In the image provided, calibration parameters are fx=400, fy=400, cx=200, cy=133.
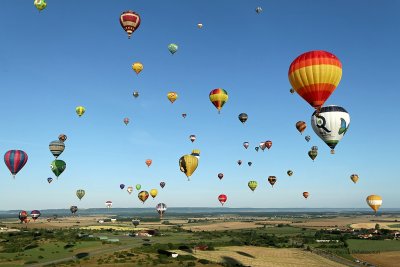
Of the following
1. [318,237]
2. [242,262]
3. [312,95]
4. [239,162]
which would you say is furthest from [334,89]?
[318,237]

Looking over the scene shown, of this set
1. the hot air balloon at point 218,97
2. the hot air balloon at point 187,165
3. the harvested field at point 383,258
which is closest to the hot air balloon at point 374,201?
the harvested field at point 383,258

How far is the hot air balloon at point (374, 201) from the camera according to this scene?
67.1 metres

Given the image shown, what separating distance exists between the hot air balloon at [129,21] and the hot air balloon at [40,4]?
43.5 ft

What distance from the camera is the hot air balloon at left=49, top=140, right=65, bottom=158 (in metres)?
77.2

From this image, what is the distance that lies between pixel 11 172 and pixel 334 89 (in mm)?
54726

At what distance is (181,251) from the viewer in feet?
281

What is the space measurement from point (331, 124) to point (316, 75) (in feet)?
23.3

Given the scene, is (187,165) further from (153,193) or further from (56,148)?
(153,193)

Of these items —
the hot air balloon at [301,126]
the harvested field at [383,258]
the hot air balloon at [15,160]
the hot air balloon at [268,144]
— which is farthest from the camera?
the hot air balloon at [268,144]

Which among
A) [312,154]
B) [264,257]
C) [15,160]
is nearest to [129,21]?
[15,160]

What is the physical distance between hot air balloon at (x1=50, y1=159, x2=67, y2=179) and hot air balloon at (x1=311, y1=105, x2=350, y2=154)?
5206 cm

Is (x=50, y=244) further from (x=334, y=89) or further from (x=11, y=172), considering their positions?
(x=334, y=89)

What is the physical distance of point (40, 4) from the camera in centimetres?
6525

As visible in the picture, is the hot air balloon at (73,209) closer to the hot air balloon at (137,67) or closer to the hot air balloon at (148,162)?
the hot air balloon at (148,162)
